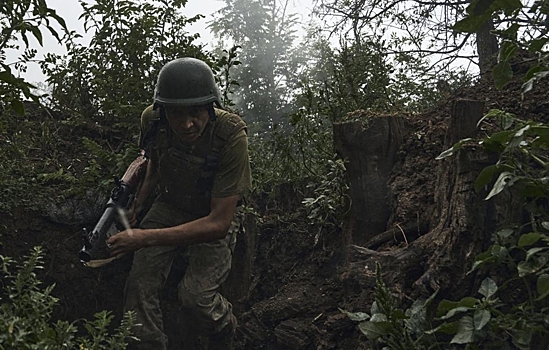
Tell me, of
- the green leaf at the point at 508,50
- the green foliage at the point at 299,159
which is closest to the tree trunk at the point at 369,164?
the green foliage at the point at 299,159

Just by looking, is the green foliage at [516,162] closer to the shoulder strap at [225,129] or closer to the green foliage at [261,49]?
the shoulder strap at [225,129]

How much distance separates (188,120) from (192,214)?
75cm

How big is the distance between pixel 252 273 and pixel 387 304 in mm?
2849

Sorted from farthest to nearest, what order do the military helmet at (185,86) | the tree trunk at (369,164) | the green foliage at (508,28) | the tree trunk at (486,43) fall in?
1. the tree trunk at (486,43)
2. the tree trunk at (369,164)
3. the military helmet at (185,86)
4. the green foliage at (508,28)

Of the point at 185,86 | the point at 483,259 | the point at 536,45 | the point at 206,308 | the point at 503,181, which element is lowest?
the point at 206,308

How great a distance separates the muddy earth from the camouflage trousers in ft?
1.31

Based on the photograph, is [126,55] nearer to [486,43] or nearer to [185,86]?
[185,86]

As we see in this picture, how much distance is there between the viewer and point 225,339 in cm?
481

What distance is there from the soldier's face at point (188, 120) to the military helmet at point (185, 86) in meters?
0.08

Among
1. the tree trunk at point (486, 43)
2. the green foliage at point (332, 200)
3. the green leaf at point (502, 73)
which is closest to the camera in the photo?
the green leaf at point (502, 73)

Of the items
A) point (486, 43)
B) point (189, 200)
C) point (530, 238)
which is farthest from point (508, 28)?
point (486, 43)

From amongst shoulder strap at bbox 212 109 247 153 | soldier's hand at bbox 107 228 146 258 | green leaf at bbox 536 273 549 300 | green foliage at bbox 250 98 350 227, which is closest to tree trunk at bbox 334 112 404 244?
green foliage at bbox 250 98 350 227

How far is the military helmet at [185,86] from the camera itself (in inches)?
169

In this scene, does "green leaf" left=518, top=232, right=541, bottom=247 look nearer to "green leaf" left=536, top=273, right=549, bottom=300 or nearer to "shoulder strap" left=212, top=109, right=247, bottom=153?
"green leaf" left=536, top=273, right=549, bottom=300
